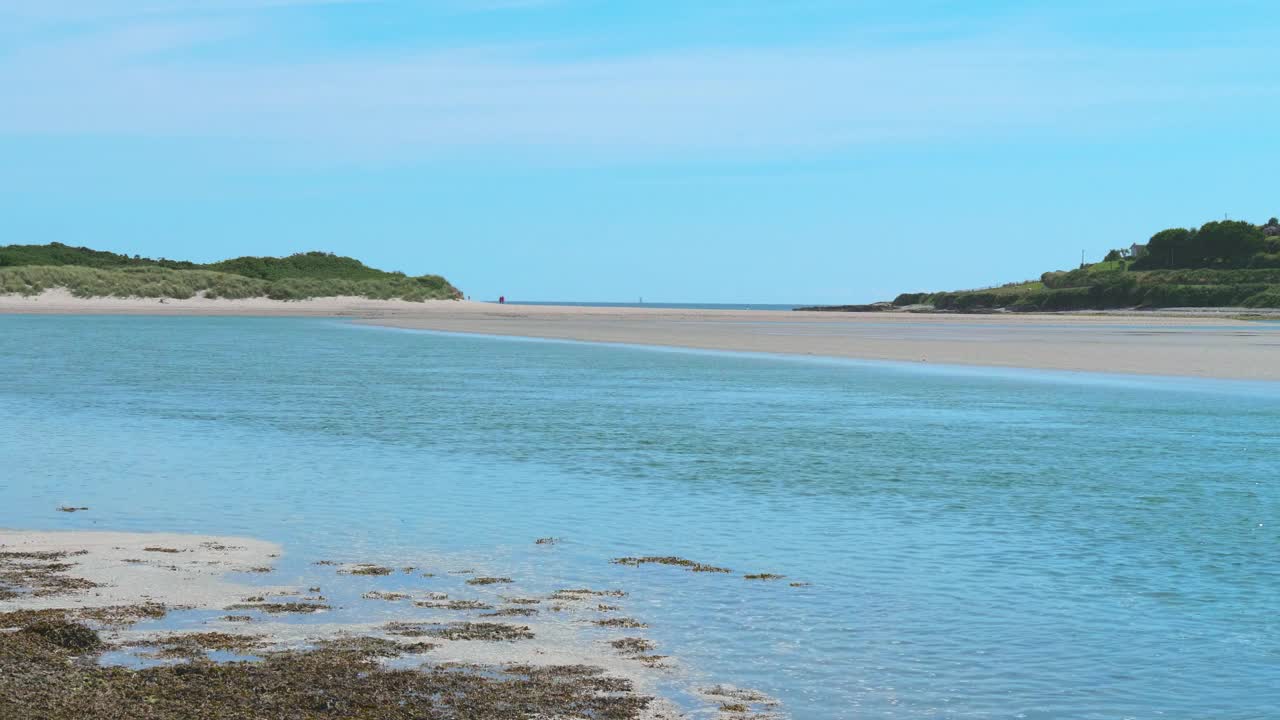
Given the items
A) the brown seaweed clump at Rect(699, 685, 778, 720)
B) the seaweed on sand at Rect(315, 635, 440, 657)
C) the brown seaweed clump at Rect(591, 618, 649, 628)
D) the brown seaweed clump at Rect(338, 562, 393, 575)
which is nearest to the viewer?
the brown seaweed clump at Rect(699, 685, 778, 720)

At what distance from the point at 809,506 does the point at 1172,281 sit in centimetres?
16545

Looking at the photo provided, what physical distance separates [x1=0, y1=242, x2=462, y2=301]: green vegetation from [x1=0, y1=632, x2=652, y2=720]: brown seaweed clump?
123 meters

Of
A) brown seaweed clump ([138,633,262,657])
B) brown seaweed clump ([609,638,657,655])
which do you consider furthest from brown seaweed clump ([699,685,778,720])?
brown seaweed clump ([138,633,262,657])

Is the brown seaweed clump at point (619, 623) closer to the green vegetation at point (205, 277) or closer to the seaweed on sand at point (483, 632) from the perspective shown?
the seaweed on sand at point (483, 632)

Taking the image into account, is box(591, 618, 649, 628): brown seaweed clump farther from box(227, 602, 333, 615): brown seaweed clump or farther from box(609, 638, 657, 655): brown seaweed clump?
box(227, 602, 333, 615): brown seaweed clump

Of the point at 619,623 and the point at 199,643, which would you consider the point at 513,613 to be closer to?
the point at 619,623

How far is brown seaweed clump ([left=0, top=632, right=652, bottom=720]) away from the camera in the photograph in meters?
7.07

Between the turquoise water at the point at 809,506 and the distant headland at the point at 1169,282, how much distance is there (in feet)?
424

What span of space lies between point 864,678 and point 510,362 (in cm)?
3829

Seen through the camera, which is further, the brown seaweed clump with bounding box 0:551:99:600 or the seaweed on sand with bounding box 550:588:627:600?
the seaweed on sand with bounding box 550:588:627:600

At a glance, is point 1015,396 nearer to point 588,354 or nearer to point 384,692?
point 588,354

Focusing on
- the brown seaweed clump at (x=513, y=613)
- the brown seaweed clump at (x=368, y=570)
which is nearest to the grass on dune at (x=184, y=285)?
the brown seaweed clump at (x=368, y=570)

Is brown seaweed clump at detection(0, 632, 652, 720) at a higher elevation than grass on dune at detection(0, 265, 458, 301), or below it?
below

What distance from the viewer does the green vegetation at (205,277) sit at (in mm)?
122938
